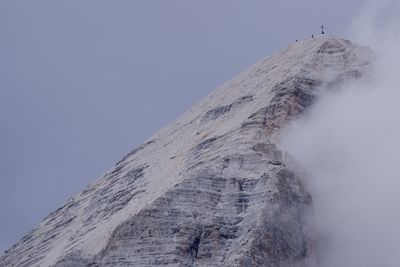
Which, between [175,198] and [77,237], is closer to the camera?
[175,198]

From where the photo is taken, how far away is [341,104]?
98688 mm

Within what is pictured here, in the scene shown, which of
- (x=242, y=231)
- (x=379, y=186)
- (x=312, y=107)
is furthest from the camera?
(x=312, y=107)

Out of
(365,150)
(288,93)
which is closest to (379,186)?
(365,150)

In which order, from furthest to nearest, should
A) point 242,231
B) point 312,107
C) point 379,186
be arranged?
point 312,107
point 379,186
point 242,231

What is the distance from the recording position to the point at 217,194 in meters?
87.9

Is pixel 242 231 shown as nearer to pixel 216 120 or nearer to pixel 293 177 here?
pixel 293 177

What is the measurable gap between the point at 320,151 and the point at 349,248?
8577 mm

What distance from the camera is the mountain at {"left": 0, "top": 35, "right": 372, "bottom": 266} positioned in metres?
84.2

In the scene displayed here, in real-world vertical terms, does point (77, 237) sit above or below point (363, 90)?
below

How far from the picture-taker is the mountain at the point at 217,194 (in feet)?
276

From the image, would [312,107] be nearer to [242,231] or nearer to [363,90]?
[363,90]

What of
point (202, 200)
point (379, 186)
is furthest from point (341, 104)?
point (202, 200)

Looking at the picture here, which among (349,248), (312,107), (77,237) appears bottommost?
(349,248)

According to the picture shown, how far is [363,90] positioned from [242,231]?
20.1 meters
